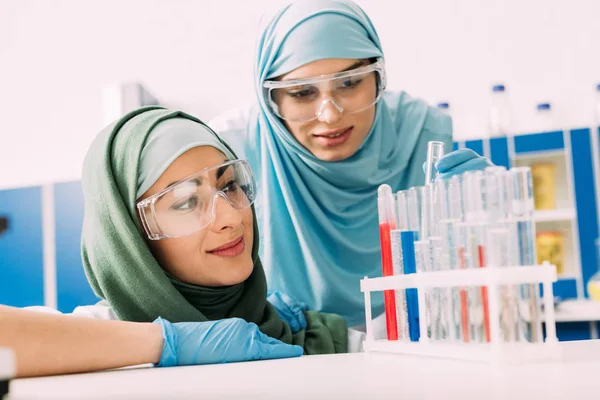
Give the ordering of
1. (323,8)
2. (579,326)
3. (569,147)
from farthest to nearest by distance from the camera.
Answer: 1. (569,147)
2. (579,326)
3. (323,8)

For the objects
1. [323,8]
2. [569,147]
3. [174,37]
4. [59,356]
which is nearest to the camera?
[59,356]

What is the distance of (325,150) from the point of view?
1909 millimetres

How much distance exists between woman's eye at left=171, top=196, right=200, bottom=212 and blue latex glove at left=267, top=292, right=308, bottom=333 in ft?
1.21

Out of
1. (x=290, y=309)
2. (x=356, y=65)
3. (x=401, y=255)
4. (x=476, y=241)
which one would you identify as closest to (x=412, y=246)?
(x=401, y=255)

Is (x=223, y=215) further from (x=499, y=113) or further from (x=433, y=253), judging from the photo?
(x=499, y=113)

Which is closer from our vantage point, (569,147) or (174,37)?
(569,147)

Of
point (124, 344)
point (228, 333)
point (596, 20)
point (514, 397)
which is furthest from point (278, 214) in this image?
point (596, 20)

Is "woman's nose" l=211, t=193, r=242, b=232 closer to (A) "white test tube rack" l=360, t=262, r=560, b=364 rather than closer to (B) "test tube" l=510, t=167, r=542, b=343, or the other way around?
(A) "white test tube rack" l=360, t=262, r=560, b=364

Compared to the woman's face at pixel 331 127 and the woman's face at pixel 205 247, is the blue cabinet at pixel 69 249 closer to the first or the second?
the woman's face at pixel 331 127

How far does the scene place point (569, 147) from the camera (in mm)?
3629

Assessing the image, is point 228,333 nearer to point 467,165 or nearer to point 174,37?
point 467,165

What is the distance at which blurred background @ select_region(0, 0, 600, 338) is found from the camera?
3666 mm

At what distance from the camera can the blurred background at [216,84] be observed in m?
3.67

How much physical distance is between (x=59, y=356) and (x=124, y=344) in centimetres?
10
